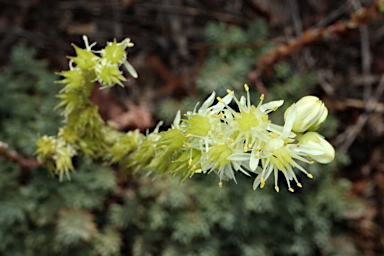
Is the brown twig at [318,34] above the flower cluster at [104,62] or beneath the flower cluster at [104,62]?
above

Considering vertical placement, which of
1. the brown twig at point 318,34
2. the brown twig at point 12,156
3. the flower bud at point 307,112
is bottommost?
the flower bud at point 307,112

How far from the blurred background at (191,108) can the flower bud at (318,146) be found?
0.95 m

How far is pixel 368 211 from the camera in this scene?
2.51m

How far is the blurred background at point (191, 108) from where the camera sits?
2.21 m

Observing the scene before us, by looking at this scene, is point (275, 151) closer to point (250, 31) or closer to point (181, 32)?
point (250, 31)

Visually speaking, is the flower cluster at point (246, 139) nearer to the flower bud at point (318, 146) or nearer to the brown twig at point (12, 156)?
the flower bud at point (318, 146)

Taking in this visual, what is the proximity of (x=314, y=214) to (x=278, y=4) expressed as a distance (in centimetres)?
108

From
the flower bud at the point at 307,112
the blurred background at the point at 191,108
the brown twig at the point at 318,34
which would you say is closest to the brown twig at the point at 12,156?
the blurred background at the point at 191,108

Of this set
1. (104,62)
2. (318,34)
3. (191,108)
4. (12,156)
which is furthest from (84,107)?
(318,34)

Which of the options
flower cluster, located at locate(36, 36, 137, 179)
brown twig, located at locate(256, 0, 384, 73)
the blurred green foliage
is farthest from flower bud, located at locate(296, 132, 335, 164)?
the blurred green foliage

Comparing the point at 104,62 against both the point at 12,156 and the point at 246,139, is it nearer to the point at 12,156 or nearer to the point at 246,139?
the point at 246,139

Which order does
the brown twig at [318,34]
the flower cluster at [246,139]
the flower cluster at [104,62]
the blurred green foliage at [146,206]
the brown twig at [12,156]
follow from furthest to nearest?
1. the blurred green foliage at [146,206]
2. the brown twig at [318,34]
3. the brown twig at [12,156]
4. the flower cluster at [104,62]
5. the flower cluster at [246,139]

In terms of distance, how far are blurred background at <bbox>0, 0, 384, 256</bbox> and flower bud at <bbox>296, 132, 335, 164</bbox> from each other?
948 mm

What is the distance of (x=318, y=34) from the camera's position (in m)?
2.13
